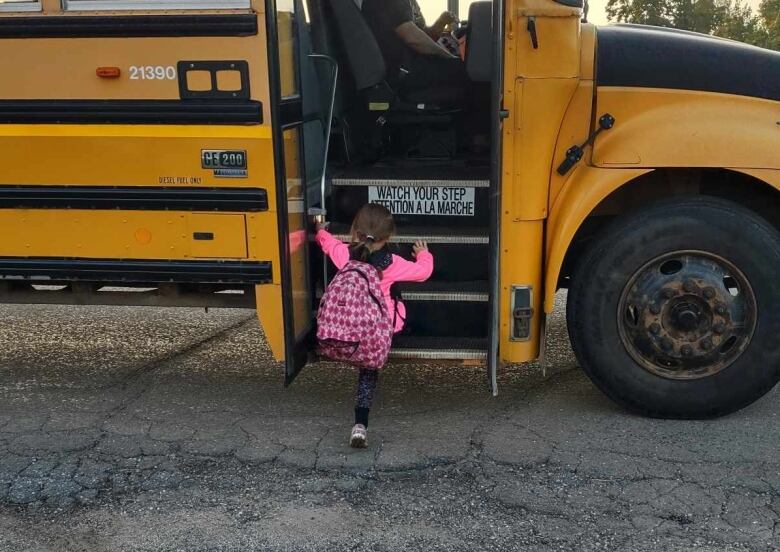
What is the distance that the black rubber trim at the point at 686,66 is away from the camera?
3414mm

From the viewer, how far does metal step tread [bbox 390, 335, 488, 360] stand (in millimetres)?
3502

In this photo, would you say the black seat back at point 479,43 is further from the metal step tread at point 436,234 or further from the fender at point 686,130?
the metal step tread at point 436,234

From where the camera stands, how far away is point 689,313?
342 cm


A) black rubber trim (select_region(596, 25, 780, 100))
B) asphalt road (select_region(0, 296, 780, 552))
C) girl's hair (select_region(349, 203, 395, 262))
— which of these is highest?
black rubber trim (select_region(596, 25, 780, 100))

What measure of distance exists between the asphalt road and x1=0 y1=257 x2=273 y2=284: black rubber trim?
620 millimetres

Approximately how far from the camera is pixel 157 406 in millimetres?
3883

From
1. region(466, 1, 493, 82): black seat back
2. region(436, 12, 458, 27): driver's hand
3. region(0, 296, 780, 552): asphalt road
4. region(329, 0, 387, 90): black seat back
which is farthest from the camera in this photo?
region(436, 12, 458, 27): driver's hand

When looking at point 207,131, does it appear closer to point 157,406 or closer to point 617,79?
point 157,406

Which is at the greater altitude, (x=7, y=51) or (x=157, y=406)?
(x=7, y=51)

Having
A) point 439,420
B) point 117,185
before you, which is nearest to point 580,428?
point 439,420

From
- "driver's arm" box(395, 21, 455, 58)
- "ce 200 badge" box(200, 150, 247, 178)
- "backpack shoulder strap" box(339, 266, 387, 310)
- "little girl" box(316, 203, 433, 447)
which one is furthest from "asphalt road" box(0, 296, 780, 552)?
"driver's arm" box(395, 21, 455, 58)

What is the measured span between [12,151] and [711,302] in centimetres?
283

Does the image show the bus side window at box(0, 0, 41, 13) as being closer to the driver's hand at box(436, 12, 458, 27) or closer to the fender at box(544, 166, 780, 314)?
the driver's hand at box(436, 12, 458, 27)

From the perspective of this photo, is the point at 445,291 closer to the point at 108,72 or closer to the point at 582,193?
the point at 582,193
